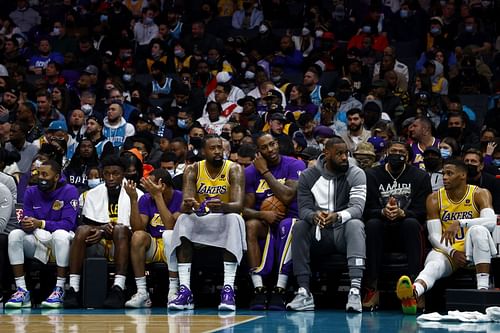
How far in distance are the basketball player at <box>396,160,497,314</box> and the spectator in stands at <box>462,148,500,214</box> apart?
34 centimetres

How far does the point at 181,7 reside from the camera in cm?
2205

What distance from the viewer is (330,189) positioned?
36.3 feet

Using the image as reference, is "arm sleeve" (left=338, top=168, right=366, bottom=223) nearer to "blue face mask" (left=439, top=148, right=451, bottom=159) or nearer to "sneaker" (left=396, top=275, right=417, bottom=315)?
"sneaker" (left=396, top=275, right=417, bottom=315)

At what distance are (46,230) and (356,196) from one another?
3.44 metres

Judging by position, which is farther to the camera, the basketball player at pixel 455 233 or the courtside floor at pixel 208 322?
the basketball player at pixel 455 233

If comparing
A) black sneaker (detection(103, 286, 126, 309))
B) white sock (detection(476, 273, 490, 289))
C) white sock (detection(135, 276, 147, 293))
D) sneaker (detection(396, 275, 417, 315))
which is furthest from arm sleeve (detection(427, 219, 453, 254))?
black sneaker (detection(103, 286, 126, 309))

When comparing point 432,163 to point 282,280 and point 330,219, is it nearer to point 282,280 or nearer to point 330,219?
point 330,219

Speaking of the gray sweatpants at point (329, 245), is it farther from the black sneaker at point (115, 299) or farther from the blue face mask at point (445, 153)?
the blue face mask at point (445, 153)

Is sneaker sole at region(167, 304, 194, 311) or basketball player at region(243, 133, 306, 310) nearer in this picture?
sneaker sole at region(167, 304, 194, 311)

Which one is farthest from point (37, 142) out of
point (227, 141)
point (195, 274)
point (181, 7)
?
point (181, 7)

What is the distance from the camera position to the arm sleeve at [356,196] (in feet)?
35.1

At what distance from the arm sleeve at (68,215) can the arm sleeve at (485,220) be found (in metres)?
4.23

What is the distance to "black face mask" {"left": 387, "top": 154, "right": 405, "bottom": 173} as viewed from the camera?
11.0 m

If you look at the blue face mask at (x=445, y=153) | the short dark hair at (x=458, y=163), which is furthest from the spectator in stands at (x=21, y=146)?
the short dark hair at (x=458, y=163)
